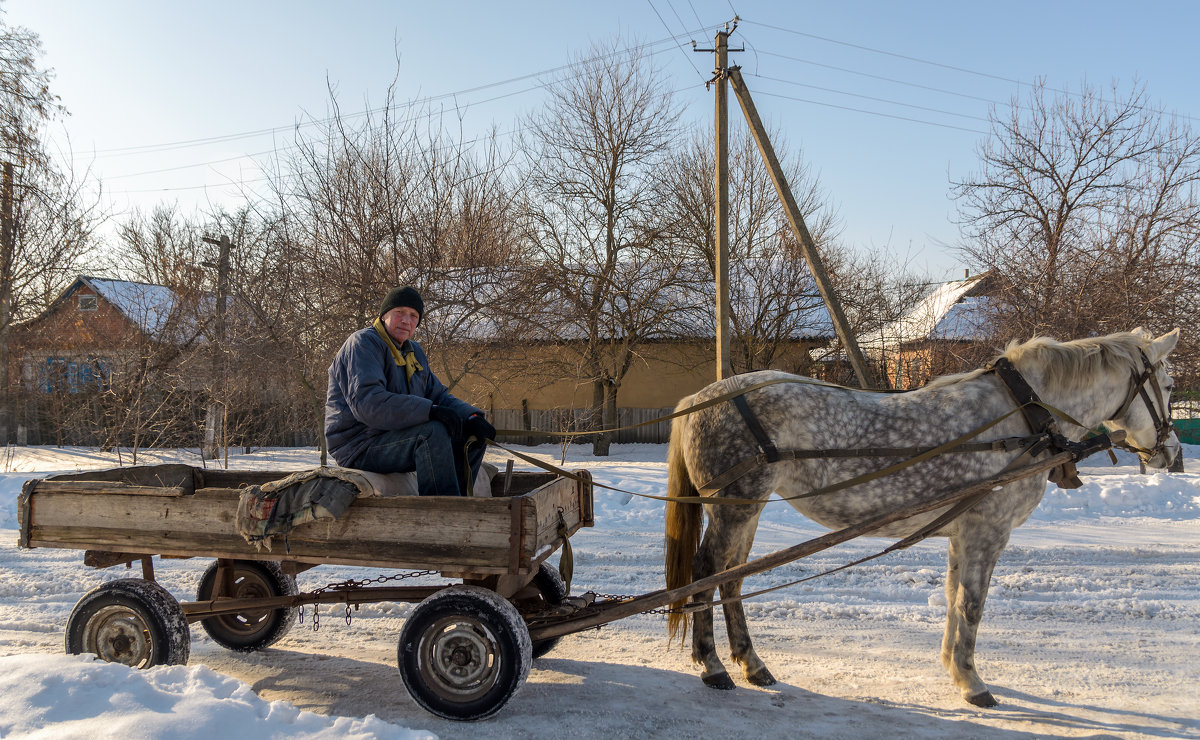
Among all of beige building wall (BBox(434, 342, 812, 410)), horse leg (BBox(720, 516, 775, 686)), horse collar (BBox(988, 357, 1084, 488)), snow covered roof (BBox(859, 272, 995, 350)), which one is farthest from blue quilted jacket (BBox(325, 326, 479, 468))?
snow covered roof (BBox(859, 272, 995, 350))

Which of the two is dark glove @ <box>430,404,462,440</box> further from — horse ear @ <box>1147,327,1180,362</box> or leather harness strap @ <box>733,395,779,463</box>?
horse ear @ <box>1147,327,1180,362</box>

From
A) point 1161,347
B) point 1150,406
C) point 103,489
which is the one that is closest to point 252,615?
point 103,489

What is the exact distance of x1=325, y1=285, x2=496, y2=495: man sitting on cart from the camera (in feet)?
12.0

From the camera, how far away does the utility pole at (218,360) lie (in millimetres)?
13359

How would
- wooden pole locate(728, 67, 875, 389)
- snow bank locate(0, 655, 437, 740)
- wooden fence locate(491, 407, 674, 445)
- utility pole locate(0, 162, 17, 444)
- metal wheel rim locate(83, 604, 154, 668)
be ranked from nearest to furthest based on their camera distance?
1. snow bank locate(0, 655, 437, 740)
2. metal wheel rim locate(83, 604, 154, 668)
3. wooden pole locate(728, 67, 875, 389)
4. utility pole locate(0, 162, 17, 444)
5. wooden fence locate(491, 407, 674, 445)

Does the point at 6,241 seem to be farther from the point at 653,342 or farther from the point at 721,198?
the point at 653,342

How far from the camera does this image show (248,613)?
A: 14.7 ft

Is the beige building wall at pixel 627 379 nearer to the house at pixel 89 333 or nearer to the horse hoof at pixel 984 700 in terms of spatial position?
the house at pixel 89 333

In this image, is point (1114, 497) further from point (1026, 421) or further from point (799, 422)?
point (799, 422)

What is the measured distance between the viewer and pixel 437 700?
11.1ft

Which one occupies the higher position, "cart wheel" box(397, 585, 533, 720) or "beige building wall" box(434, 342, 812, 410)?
"beige building wall" box(434, 342, 812, 410)

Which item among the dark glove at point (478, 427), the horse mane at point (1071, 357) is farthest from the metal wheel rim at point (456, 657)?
the horse mane at point (1071, 357)

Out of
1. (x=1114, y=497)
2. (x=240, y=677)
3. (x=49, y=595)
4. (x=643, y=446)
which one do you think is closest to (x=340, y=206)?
(x=49, y=595)

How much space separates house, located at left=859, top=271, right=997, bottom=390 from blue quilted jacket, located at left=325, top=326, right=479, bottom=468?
336 inches
